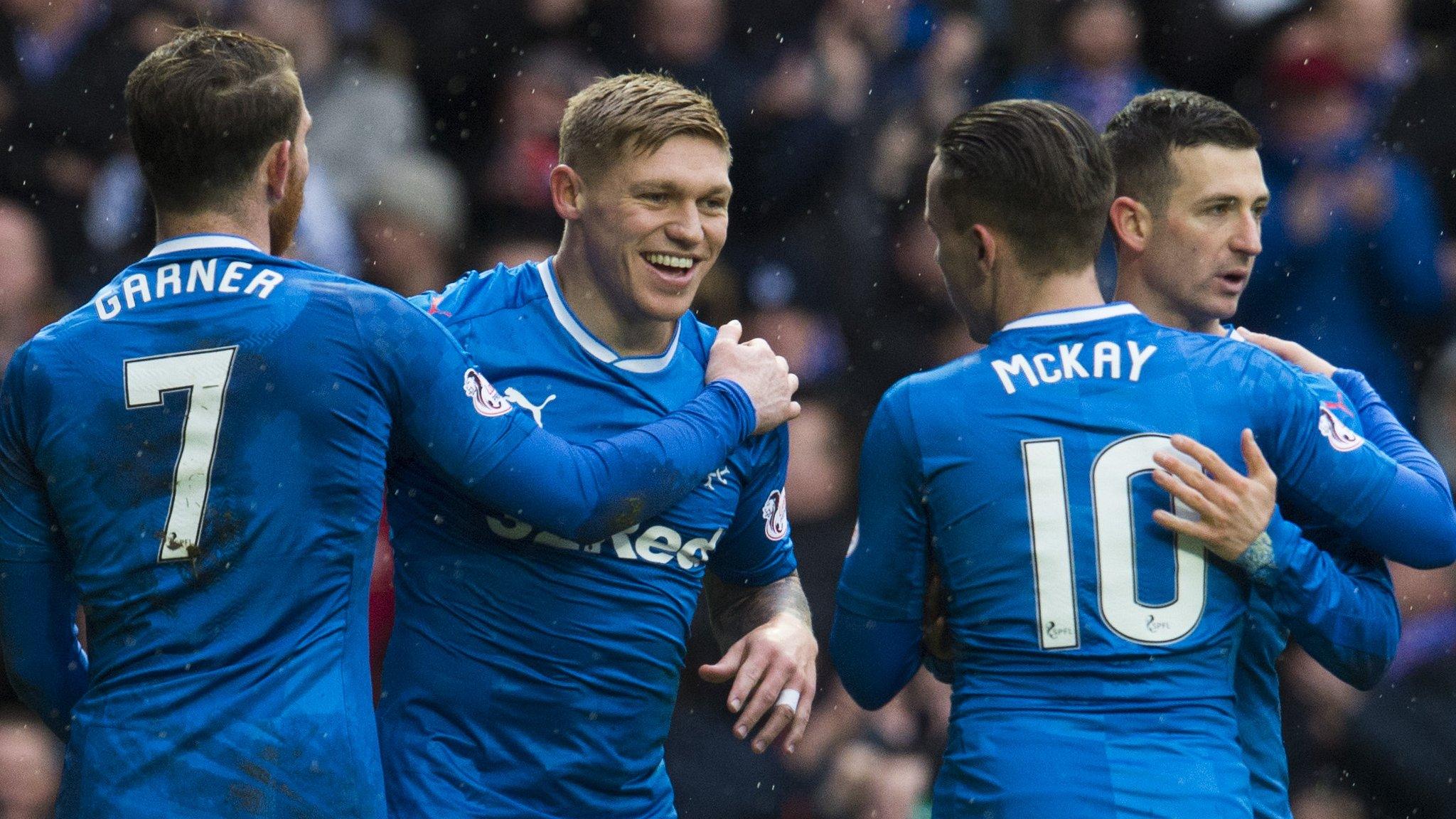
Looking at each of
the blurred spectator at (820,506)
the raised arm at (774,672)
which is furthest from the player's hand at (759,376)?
the blurred spectator at (820,506)

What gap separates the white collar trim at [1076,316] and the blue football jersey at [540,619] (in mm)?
706

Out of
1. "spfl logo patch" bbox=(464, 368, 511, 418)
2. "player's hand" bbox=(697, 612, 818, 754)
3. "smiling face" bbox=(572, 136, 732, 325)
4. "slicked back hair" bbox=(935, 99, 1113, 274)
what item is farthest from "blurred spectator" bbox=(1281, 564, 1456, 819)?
"spfl logo patch" bbox=(464, 368, 511, 418)

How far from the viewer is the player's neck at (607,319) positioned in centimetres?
349

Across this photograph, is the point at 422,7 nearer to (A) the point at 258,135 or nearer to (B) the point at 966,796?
(A) the point at 258,135

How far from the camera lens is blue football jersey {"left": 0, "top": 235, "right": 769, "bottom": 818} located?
2811 millimetres

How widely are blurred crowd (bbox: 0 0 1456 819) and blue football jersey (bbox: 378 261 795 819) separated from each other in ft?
6.94

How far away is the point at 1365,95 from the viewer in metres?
6.82

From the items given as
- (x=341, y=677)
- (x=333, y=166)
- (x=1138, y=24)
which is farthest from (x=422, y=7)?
(x=341, y=677)

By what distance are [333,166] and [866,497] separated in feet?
11.7

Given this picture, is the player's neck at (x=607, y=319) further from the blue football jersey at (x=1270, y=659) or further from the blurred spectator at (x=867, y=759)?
the blurred spectator at (x=867, y=759)

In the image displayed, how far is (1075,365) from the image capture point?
3004 mm

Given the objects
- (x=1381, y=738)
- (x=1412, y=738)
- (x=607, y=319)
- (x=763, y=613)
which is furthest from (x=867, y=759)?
(x=607, y=319)

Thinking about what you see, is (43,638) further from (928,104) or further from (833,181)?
(928,104)

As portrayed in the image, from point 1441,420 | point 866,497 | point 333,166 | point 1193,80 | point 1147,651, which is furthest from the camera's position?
point 1193,80
